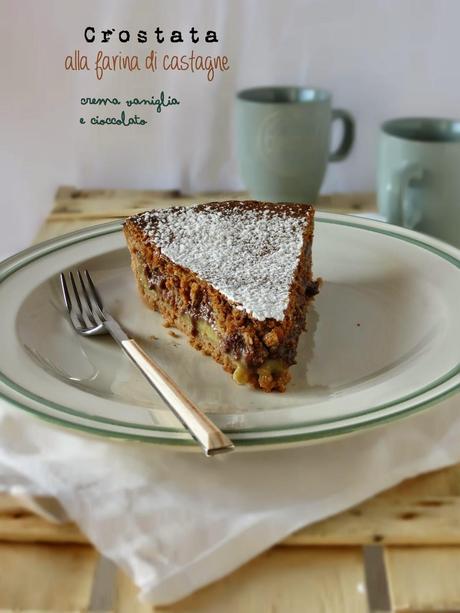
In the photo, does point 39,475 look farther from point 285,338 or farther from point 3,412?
point 285,338

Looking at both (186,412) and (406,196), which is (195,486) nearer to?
(186,412)

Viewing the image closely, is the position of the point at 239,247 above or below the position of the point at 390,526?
above

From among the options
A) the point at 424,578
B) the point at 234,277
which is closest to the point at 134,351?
the point at 234,277

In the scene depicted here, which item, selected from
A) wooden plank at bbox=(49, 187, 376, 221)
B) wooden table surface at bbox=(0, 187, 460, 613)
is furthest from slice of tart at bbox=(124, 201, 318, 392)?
wooden plank at bbox=(49, 187, 376, 221)

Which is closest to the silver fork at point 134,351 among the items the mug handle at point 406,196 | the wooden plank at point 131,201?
the wooden plank at point 131,201

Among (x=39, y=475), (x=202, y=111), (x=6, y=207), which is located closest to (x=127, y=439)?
(x=39, y=475)

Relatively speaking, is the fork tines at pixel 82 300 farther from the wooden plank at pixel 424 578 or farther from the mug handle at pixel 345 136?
the mug handle at pixel 345 136

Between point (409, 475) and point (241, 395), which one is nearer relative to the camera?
point (409, 475)
